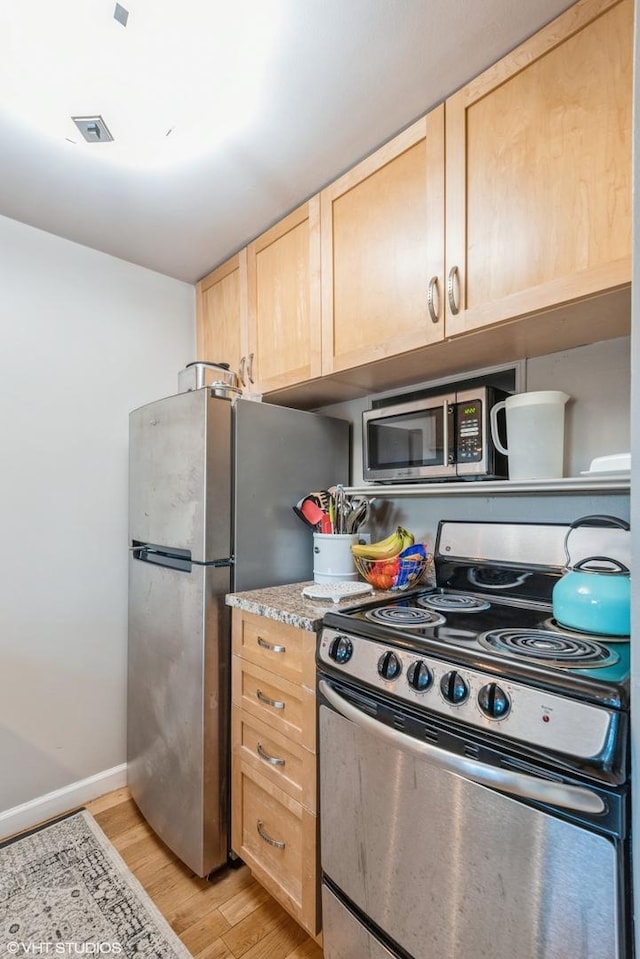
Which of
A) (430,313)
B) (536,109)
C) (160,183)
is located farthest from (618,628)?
(160,183)

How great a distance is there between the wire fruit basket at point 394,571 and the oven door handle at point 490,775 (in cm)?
50

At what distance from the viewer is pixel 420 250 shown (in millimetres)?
1329

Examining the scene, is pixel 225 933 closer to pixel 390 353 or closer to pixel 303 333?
pixel 390 353

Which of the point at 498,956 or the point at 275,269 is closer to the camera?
the point at 498,956

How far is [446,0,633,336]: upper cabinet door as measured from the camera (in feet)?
3.22

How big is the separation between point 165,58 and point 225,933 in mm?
2328

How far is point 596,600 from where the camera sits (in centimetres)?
100

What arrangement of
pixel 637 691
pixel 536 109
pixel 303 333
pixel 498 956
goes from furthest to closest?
pixel 303 333, pixel 536 109, pixel 498 956, pixel 637 691

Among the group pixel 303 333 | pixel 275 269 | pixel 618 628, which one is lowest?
pixel 618 628

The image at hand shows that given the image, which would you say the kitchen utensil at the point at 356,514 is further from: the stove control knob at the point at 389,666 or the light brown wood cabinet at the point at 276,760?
the stove control knob at the point at 389,666

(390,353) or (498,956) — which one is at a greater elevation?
(390,353)

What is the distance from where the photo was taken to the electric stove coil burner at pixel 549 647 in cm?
85

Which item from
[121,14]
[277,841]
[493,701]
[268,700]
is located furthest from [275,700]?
[121,14]

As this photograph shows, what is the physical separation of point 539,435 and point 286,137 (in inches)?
47.8
